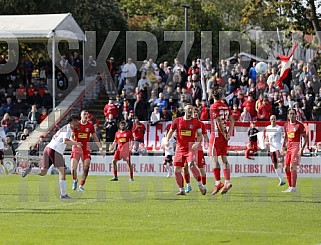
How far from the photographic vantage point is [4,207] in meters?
17.0

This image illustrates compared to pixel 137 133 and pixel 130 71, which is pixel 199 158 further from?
pixel 130 71

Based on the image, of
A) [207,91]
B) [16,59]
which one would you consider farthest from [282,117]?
[16,59]

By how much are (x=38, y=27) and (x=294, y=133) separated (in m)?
15.4

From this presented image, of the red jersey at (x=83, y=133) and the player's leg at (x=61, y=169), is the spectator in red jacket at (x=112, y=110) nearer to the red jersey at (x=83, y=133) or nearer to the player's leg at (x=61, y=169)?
the red jersey at (x=83, y=133)

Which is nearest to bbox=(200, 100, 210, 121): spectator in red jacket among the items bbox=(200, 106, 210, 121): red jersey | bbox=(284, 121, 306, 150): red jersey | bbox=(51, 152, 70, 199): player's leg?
bbox=(200, 106, 210, 121): red jersey

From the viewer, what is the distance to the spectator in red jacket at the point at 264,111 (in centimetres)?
2973

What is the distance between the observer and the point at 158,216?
1491 centimetres

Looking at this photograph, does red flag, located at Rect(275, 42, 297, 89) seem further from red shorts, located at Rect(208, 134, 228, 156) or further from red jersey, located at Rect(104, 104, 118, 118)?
red shorts, located at Rect(208, 134, 228, 156)

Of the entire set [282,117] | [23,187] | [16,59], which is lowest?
[23,187]

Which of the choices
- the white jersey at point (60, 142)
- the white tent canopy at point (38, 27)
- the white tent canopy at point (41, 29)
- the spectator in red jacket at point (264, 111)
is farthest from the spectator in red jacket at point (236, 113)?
the white jersey at point (60, 142)

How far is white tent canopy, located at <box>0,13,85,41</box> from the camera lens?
32.9 m

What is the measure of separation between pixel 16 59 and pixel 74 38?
364 cm

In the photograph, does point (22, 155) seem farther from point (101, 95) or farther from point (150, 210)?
point (150, 210)

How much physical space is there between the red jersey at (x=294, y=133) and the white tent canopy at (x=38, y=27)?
14.2 m
